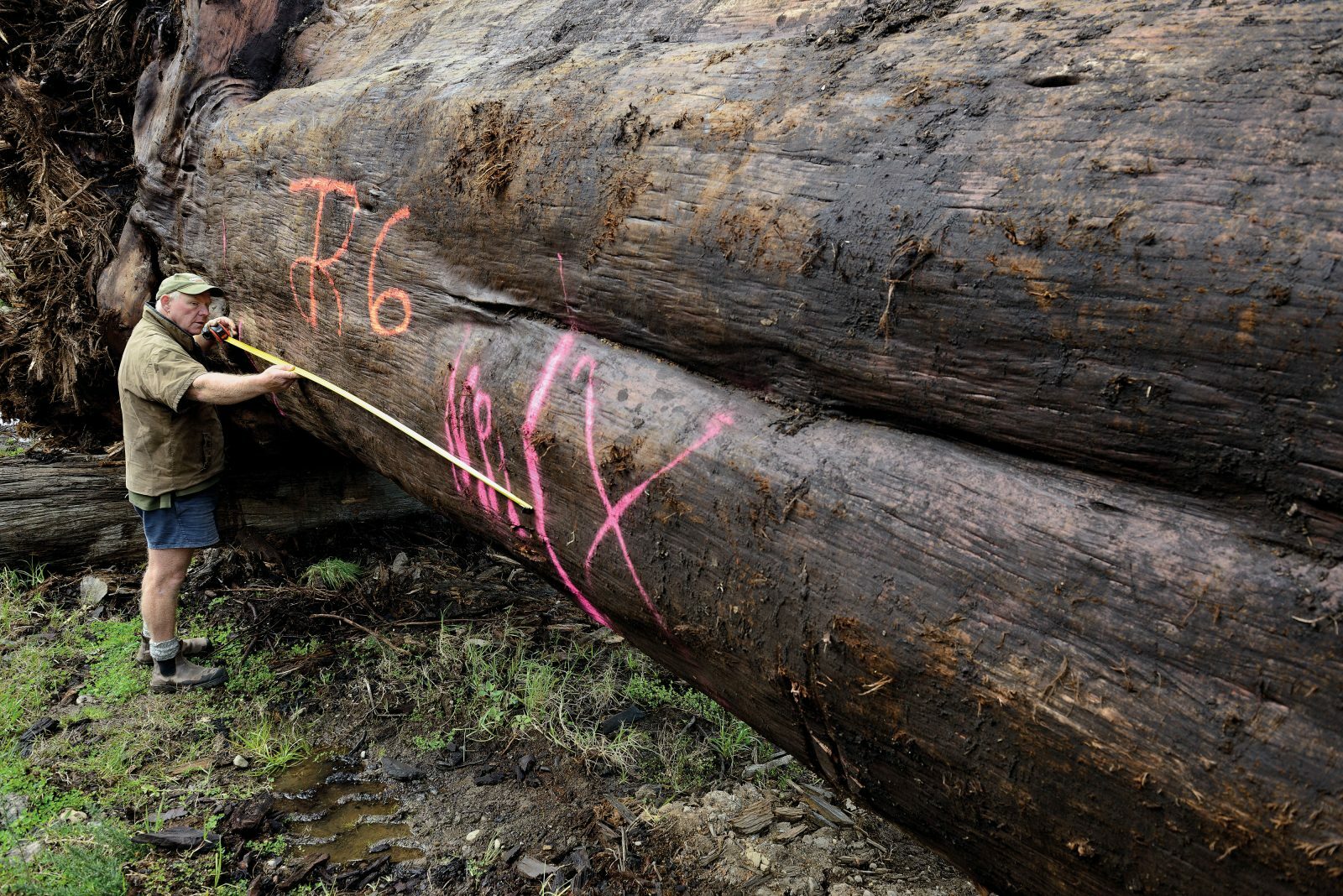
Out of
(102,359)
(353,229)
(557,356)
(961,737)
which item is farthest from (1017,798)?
(102,359)

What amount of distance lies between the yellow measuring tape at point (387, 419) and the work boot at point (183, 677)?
1.39m

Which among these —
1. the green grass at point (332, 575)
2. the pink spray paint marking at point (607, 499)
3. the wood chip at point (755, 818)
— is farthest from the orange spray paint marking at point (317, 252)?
the wood chip at point (755, 818)

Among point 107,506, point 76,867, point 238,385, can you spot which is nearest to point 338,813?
point 76,867

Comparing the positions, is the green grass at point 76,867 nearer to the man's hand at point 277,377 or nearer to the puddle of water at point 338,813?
the puddle of water at point 338,813

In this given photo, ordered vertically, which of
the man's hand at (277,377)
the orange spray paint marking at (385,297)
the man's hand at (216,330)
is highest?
the orange spray paint marking at (385,297)

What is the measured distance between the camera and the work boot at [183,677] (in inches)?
165

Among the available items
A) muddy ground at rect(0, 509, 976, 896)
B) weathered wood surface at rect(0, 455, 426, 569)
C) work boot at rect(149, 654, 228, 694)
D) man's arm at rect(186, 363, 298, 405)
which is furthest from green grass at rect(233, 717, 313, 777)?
weathered wood surface at rect(0, 455, 426, 569)

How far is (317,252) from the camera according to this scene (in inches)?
137

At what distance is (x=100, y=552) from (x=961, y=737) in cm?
474

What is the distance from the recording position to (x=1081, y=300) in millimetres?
1677

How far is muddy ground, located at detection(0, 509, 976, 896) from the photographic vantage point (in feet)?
9.94

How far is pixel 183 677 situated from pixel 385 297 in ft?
6.94

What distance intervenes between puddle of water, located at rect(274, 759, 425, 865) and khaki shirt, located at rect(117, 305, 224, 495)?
144 cm

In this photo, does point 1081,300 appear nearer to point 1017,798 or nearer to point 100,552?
point 1017,798
